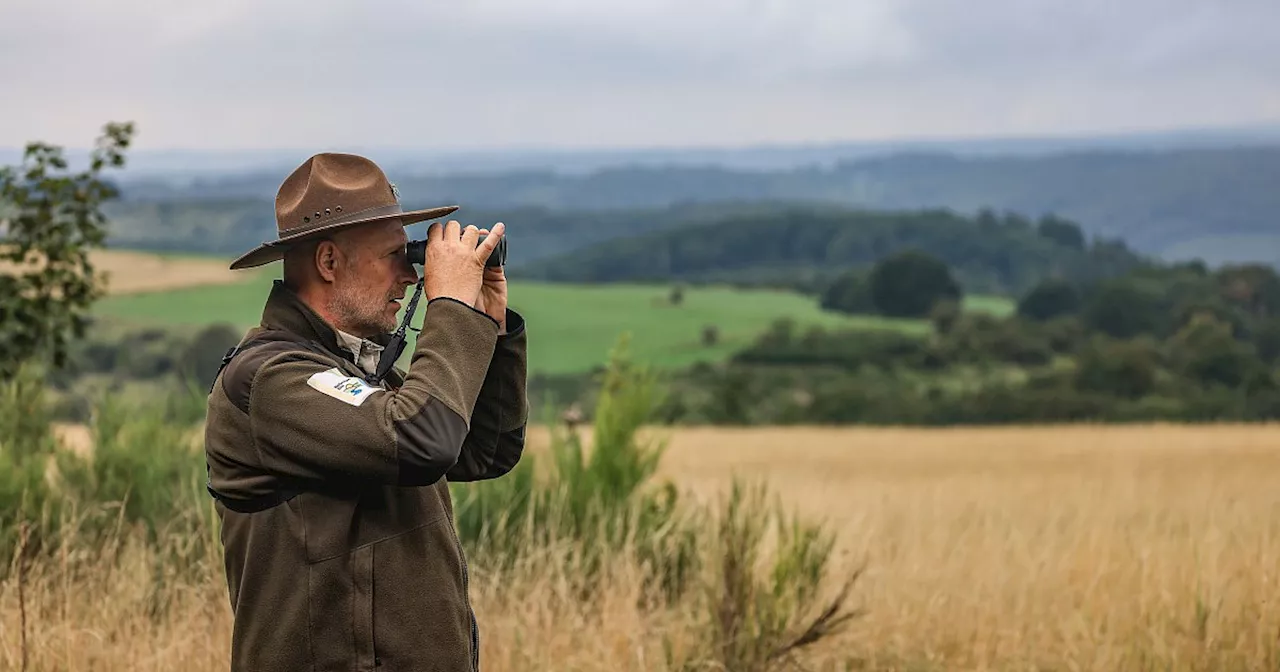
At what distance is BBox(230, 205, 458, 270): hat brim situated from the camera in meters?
3.00

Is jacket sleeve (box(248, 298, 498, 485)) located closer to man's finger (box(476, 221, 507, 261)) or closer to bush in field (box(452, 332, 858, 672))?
man's finger (box(476, 221, 507, 261))

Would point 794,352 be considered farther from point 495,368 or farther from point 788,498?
point 495,368

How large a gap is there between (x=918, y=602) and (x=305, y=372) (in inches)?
180

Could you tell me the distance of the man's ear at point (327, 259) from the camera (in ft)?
10.0

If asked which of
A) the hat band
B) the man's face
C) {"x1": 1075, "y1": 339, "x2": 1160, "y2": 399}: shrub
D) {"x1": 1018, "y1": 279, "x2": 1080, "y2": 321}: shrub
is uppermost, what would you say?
the hat band

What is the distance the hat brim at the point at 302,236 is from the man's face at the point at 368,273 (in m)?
0.04

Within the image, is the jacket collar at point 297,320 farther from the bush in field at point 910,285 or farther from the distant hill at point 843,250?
the distant hill at point 843,250

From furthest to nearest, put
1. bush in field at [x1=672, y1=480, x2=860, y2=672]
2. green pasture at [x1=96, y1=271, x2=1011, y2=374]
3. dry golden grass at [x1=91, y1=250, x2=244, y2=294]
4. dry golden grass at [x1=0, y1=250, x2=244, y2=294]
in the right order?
1. green pasture at [x1=96, y1=271, x2=1011, y2=374]
2. dry golden grass at [x1=91, y1=250, x2=244, y2=294]
3. dry golden grass at [x1=0, y1=250, x2=244, y2=294]
4. bush in field at [x1=672, y1=480, x2=860, y2=672]

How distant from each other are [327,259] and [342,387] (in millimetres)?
340

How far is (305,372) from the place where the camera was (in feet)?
9.40

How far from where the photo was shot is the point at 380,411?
2791mm

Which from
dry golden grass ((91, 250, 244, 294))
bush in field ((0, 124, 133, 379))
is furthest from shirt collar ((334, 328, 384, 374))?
dry golden grass ((91, 250, 244, 294))

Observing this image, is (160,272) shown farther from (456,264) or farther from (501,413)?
(456,264)

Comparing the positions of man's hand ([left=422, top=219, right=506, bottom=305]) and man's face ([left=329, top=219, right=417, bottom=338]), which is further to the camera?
man's face ([left=329, top=219, right=417, bottom=338])
